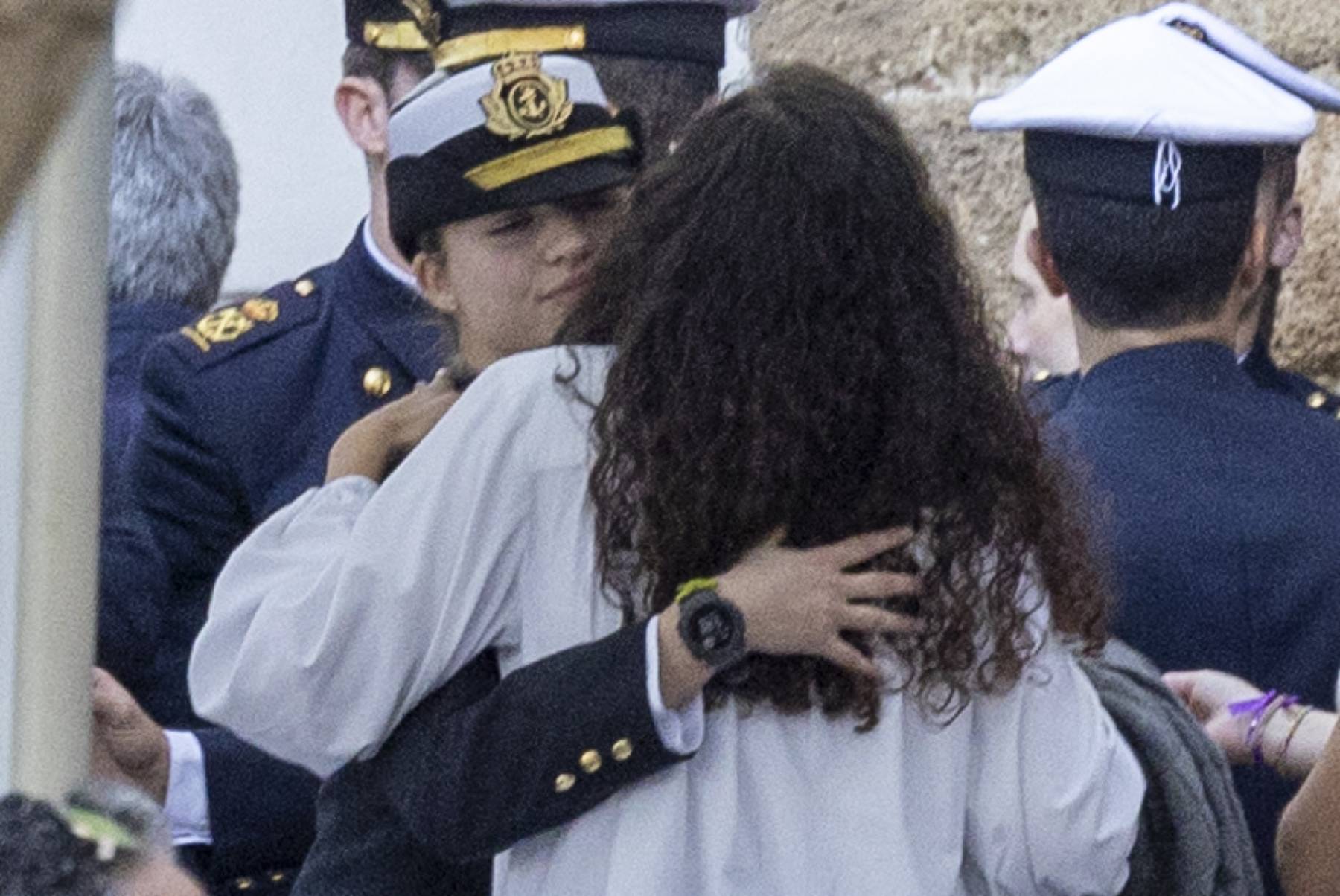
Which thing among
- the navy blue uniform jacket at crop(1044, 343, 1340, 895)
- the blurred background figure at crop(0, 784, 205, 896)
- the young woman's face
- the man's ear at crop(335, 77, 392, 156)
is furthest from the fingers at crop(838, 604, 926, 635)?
the man's ear at crop(335, 77, 392, 156)

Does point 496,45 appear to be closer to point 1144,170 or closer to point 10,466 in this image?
point 1144,170

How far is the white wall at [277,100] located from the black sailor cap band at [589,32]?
1960 millimetres

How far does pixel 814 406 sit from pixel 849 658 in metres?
0.18

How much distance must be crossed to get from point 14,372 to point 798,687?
585mm

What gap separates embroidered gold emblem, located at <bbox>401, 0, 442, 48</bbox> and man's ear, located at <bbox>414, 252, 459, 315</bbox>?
34 centimetres

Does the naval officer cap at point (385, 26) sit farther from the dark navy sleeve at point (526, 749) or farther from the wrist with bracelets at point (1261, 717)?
the wrist with bracelets at point (1261, 717)

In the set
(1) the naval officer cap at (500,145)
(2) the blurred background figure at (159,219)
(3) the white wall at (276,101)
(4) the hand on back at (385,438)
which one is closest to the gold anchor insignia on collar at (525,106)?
(1) the naval officer cap at (500,145)

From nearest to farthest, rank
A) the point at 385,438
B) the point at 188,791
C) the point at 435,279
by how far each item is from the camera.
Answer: the point at 385,438 < the point at 435,279 < the point at 188,791

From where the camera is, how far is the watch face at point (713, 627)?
168 cm

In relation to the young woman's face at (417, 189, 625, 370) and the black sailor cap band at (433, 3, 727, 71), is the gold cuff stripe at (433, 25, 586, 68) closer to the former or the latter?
the black sailor cap band at (433, 3, 727, 71)

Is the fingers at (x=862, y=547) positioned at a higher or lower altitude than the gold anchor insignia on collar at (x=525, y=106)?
lower

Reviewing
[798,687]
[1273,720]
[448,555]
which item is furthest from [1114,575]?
[448,555]

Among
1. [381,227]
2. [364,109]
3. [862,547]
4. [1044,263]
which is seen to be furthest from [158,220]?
[862,547]

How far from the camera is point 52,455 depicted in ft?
5.25
